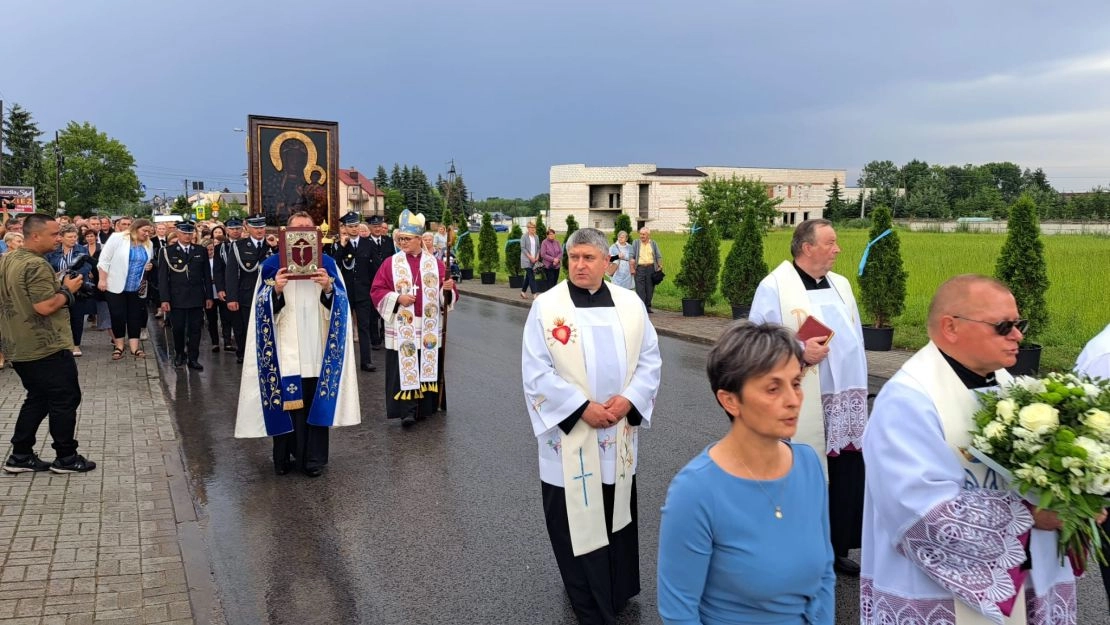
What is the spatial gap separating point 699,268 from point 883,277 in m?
5.55

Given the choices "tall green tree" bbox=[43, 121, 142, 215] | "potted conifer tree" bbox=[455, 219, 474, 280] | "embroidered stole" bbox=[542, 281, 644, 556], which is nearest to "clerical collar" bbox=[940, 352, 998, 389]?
"embroidered stole" bbox=[542, 281, 644, 556]

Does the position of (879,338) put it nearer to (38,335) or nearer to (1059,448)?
(38,335)

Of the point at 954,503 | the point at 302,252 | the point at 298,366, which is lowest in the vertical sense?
the point at 298,366

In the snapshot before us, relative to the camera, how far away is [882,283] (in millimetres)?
13070

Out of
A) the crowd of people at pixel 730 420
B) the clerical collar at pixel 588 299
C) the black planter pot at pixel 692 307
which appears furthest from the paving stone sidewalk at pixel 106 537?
the black planter pot at pixel 692 307

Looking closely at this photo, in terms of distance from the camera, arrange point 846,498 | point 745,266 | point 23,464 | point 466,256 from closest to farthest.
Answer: point 846,498
point 23,464
point 745,266
point 466,256

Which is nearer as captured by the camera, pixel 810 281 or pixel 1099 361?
pixel 1099 361

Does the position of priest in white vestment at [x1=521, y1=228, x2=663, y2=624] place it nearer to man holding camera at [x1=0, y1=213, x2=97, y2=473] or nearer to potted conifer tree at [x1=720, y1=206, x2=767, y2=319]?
man holding camera at [x1=0, y1=213, x2=97, y2=473]

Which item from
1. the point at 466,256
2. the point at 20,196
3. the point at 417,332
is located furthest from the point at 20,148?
the point at 417,332

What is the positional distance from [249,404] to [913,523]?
5.64 meters

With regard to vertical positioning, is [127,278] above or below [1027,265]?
below

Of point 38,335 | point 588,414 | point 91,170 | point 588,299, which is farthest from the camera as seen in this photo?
point 91,170

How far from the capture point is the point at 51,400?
657cm

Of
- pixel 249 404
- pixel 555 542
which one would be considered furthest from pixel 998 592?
pixel 249 404
